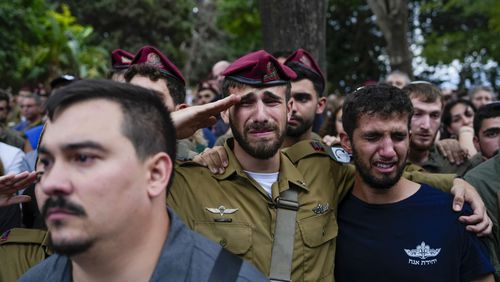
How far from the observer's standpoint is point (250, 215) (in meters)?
3.11

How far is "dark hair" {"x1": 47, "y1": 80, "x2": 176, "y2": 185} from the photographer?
2027 mm

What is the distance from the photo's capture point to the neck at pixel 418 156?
471 centimetres

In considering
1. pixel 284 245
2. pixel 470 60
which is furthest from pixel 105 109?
pixel 470 60

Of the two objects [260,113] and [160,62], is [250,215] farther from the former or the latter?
[160,62]

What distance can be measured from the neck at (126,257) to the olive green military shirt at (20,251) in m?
0.95

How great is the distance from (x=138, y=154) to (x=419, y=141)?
123 inches

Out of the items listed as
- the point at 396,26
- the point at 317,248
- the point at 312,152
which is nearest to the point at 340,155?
the point at 312,152

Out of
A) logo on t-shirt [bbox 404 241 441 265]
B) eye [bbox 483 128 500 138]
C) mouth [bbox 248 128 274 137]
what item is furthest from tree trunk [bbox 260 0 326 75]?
logo on t-shirt [bbox 404 241 441 265]

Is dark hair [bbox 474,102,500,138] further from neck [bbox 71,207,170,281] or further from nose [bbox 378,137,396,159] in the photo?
neck [bbox 71,207,170,281]

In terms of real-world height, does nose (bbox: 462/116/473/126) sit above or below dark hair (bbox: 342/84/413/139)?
below

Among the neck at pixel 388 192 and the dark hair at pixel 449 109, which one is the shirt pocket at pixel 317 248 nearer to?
the neck at pixel 388 192

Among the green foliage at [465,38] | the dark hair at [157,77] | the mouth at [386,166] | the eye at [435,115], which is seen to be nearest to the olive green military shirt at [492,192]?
the mouth at [386,166]

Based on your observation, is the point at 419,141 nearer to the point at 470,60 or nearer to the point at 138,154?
the point at 138,154

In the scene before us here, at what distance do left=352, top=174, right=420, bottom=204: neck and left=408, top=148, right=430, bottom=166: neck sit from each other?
1.34 meters
